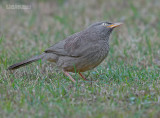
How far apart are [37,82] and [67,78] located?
0.73 meters

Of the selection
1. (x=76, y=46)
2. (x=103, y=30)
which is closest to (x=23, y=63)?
(x=76, y=46)

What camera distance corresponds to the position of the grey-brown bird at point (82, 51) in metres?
6.23

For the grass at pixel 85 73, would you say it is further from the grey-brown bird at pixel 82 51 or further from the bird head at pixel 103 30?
the bird head at pixel 103 30

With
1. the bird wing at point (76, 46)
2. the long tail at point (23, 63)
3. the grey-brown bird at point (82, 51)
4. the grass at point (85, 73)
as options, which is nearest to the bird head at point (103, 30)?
the grey-brown bird at point (82, 51)

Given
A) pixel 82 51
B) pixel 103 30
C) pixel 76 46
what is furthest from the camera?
pixel 103 30

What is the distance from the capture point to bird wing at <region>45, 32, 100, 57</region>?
20.7ft

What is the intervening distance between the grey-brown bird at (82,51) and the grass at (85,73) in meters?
0.23

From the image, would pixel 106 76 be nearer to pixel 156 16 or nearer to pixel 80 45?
pixel 80 45

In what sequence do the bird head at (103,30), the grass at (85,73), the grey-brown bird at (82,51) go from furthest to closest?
the bird head at (103,30) < the grey-brown bird at (82,51) < the grass at (85,73)

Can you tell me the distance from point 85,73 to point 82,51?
0.95m

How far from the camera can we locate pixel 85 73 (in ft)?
23.3

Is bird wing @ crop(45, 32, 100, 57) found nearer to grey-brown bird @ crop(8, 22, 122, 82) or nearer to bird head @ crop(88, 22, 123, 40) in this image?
grey-brown bird @ crop(8, 22, 122, 82)

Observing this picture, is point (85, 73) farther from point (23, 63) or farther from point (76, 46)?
point (23, 63)

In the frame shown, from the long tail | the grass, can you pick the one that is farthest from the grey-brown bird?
the grass
